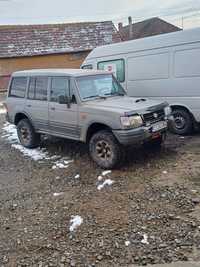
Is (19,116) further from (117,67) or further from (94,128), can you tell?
(117,67)

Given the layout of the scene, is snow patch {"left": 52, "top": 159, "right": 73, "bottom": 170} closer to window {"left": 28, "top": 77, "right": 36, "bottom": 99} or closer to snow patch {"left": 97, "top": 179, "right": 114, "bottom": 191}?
snow patch {"left": 97, "top": 179, "right": 114, "bottom": 191}

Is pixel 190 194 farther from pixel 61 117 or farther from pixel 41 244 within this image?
pixel 61 117

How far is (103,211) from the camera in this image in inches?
193

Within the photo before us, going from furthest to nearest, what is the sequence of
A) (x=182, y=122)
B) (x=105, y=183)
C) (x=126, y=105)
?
1. (x=182, y=122)
2. (x=126, y=105)
3. (x=105, y=183)

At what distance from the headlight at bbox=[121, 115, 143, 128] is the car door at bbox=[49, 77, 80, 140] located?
128cm

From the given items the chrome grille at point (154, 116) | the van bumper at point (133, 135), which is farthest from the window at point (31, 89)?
the chrome grille at point (154, 116)

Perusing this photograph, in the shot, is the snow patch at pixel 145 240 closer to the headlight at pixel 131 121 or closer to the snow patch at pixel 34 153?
the headlight at pixel 131 121

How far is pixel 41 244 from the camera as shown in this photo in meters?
4.21

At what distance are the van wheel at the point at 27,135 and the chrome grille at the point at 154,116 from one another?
3.32 m

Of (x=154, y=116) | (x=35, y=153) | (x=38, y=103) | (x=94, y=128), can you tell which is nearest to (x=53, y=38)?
(x=38, y=103)

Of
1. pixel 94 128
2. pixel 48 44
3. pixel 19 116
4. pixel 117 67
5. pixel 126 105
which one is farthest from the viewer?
pixel 48 44

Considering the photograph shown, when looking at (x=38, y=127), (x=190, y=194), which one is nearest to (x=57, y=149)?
(x=38, y=127)

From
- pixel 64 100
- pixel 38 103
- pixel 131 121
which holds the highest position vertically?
pixel 64 100

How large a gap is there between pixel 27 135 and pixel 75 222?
4.66 m
